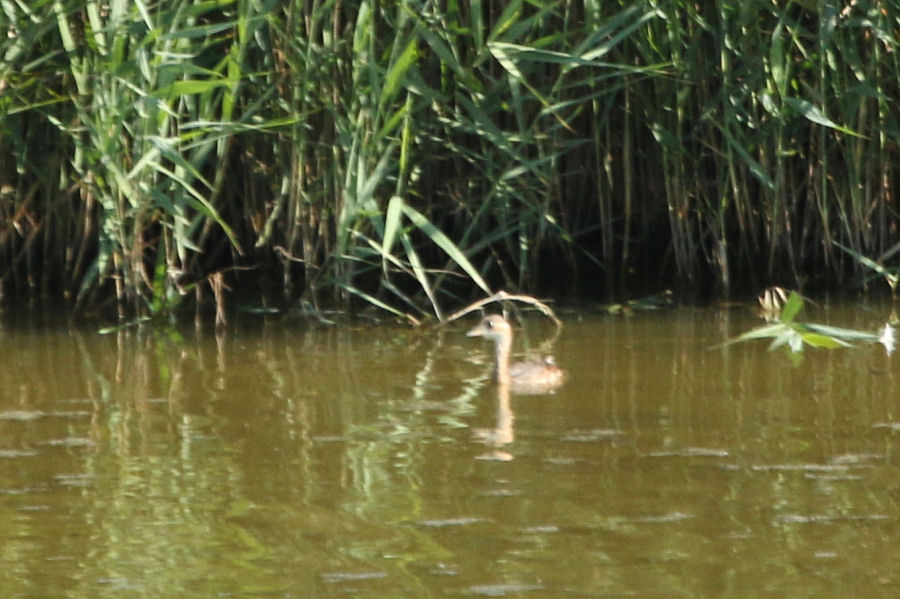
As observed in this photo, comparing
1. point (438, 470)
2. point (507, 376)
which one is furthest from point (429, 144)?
point (438, 470)

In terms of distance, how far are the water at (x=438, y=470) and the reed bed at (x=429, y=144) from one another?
0.71 metres

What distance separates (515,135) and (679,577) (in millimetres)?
3913

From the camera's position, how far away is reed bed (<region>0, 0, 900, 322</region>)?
7152 millimetres

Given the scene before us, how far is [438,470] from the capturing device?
491 centimetres

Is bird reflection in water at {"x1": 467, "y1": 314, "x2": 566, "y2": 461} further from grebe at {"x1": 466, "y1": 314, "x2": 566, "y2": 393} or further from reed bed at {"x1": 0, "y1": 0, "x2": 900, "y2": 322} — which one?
reed bed at {"x1": 0, "y1": 0, "x2": 900, "y2": 322}

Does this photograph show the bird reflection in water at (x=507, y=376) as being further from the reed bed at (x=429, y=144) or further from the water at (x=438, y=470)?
the reed bed at (x=429, y=144)

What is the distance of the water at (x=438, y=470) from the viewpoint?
155 inches

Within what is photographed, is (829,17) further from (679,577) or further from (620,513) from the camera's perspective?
(679,577)

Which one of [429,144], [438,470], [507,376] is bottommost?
[438,470]

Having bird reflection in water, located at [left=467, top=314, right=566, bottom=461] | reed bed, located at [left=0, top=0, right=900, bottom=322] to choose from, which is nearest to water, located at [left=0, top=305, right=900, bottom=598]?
bird reflection in water, located at [left=467, top=314, right=566, bottom=461]

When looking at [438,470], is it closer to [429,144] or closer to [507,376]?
[507,376]

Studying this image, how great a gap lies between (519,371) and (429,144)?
83.0 inches

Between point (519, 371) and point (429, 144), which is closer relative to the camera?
point (519, 371)

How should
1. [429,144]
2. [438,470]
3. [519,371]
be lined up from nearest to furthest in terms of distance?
[438,470]
[519,371]
[429,144]
